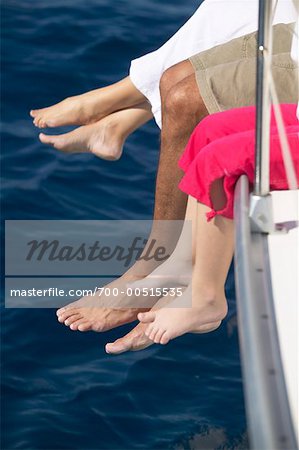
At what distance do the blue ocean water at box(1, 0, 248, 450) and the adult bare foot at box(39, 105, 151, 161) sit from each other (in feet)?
5.60

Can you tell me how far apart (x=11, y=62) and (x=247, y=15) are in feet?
13.2

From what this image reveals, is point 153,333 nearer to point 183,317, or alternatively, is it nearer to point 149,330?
point 149,330

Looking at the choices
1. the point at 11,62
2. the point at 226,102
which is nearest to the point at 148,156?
the point at 11,62

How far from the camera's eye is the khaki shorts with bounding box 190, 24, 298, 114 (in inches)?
152

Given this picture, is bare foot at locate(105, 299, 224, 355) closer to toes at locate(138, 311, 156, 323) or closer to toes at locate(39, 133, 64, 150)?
toes at locate(138, 311, 156, 323)

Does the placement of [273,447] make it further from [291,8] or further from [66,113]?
Result: [66,113]

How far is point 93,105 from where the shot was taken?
4.92 metres

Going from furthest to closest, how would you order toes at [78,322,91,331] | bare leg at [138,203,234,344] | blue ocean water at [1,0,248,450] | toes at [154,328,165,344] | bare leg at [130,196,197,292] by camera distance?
blue ocean water at [1,0,248,450], toes at [78,322,91,331], toes at [154,328,165,344], bare leg at [130,196,197,292], bare leg at [138,203,234,344]

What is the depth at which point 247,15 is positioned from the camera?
173 inches

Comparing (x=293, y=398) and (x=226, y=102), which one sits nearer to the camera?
(x=293, y=398)

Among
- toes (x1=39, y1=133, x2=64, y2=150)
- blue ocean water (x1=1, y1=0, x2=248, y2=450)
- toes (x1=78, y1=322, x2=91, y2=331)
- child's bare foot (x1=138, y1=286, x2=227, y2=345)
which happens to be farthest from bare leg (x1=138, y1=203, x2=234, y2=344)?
blue ocean water (x1=1, y1=0, x2=248, y2=450)

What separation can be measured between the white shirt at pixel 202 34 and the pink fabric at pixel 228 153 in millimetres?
753

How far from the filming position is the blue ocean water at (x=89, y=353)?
609 centimetres

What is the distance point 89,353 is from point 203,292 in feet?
9.27
